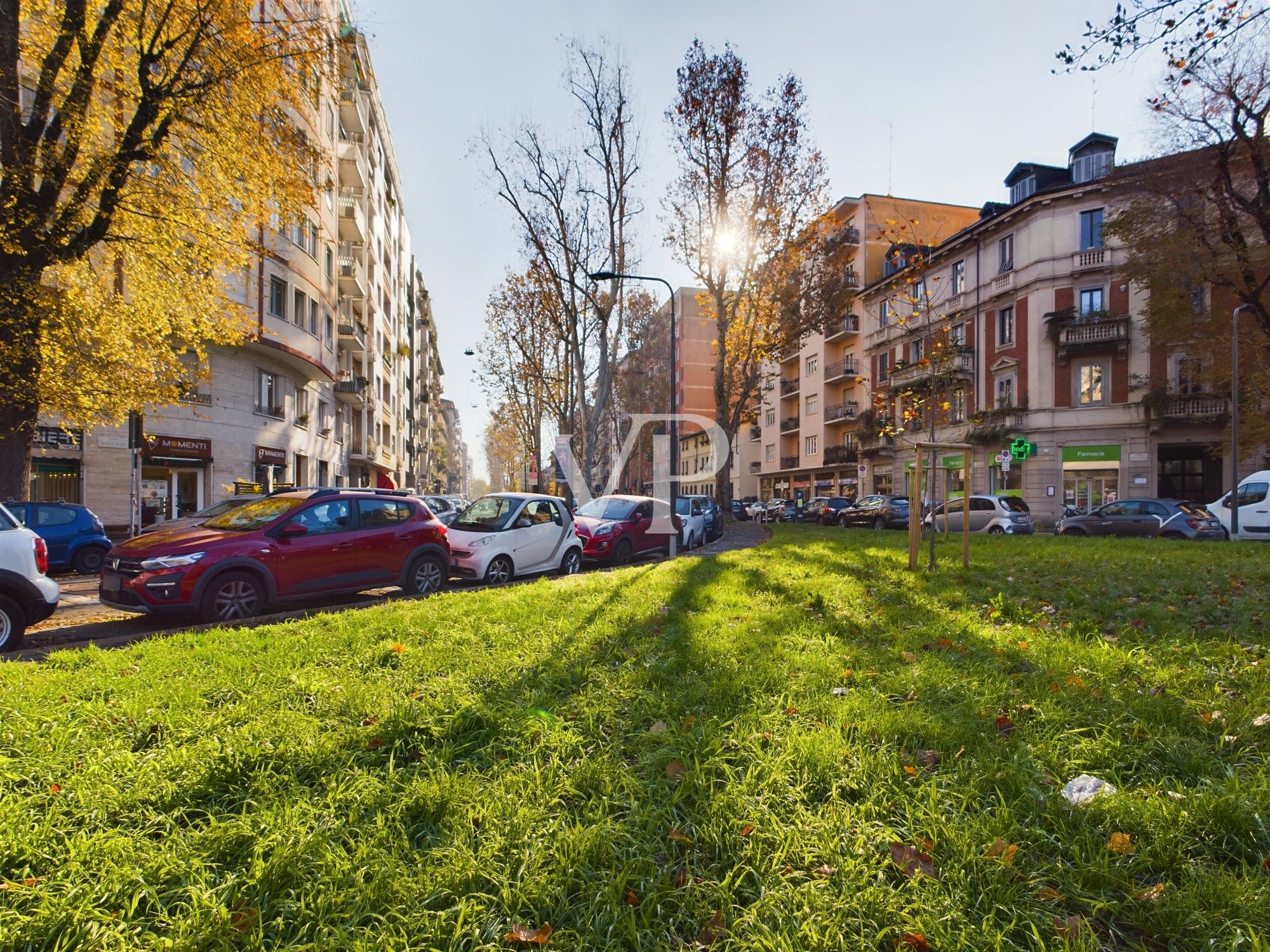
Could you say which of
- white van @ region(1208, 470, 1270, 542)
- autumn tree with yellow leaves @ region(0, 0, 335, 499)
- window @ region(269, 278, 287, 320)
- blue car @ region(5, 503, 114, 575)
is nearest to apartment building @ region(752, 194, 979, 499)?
white van @ region(1208, 470, 1270, 542)

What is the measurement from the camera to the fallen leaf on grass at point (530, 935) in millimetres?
1934

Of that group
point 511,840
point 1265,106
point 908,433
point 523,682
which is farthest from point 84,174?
point 908,433

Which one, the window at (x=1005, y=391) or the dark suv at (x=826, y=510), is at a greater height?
the window at (x=1005, y=391)

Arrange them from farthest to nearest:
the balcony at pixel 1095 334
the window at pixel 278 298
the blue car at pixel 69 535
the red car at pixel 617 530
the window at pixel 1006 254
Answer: the window at pixel 1006 254 < the balcony at pixel 1095 334 < the window at pixel 278 298 < the red car at pixel 617 530 < the blue car at pixel 69 535

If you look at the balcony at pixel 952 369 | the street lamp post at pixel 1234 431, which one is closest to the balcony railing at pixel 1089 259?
the balcony at pixel 952 369

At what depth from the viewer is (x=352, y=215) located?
32656 millimetres

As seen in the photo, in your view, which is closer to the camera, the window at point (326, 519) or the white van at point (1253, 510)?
the window at point (326, 519)

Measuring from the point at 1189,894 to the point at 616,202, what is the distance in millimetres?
22616

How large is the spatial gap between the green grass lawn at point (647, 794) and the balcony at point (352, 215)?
3296 centimetres

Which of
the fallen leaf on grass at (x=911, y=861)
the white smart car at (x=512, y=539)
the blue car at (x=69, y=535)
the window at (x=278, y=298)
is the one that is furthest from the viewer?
the window at (x=278, y=298)

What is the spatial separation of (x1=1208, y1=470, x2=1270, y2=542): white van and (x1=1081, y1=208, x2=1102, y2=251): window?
1647 cm

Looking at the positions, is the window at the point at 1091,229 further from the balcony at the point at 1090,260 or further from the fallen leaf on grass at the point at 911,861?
the fallen leaf on grass at the point at 911,861

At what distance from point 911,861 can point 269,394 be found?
89.4ft

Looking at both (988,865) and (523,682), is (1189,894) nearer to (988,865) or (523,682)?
(988,865)
